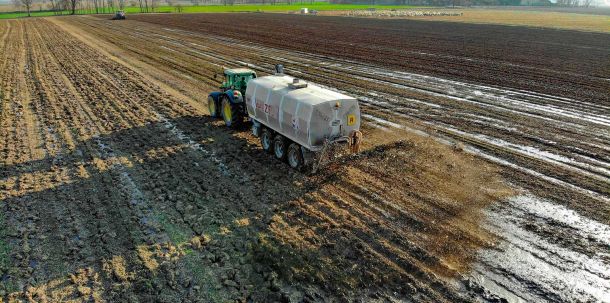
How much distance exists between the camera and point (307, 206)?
10375 mm

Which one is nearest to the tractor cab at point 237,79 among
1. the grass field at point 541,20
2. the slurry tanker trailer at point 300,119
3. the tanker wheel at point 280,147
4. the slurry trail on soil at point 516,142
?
the slurry tanker trailer at point 300,119

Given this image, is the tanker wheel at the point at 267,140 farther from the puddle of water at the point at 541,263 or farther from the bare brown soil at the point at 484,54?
the bare brown soil at the point at 484,54

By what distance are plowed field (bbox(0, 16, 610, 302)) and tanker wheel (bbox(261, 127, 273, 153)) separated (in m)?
0.44

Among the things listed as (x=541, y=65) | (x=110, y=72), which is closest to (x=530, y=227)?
(x=541, y=65)

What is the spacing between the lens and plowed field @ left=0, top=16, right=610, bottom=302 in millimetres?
7820

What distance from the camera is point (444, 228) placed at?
9.41m

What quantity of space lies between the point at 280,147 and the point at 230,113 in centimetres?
352

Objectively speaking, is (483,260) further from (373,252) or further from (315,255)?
(315,255)

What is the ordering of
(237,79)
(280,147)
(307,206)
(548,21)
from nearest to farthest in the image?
1. (307,206)
2. (280,147)
3. (237,79)
4. (548,21)

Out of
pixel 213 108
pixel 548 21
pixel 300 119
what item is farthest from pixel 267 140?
pixel 548 21

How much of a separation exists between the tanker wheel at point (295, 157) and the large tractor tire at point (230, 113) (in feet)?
12.4

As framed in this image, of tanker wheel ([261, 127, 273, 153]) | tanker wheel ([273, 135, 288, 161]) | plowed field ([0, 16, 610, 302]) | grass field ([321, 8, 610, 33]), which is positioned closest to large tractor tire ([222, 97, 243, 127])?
plowed field ([0, 16, 610, 302])

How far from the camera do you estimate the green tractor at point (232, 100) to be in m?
15.4

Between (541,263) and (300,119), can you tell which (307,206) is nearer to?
(300,119)
